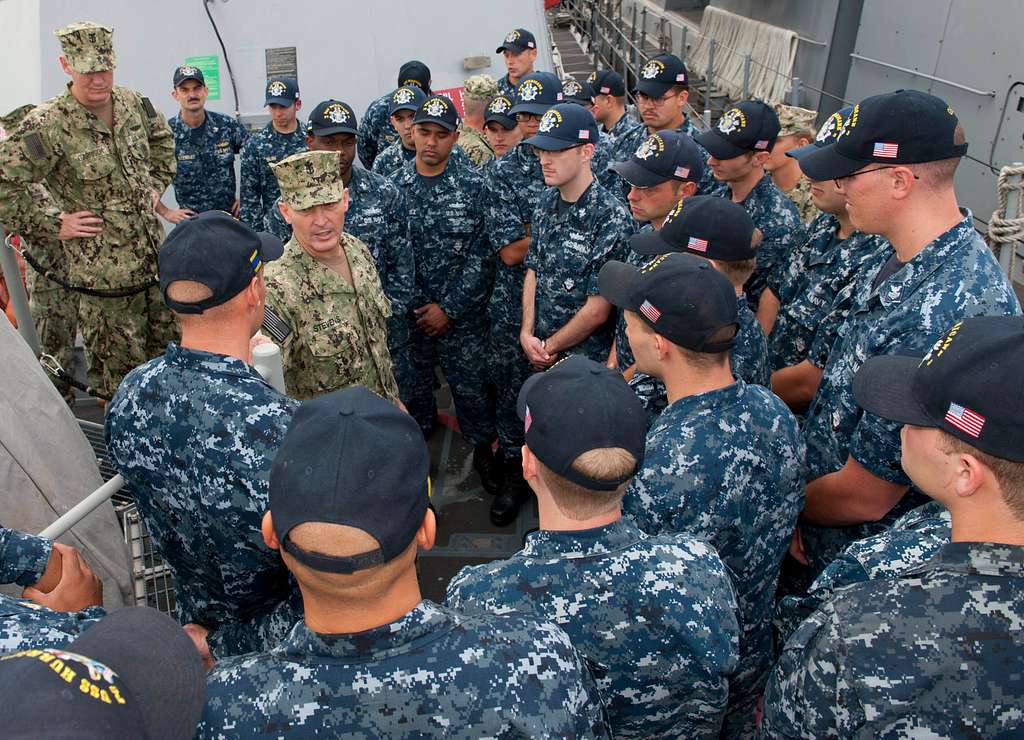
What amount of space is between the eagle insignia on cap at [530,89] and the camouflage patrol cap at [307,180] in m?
2.02

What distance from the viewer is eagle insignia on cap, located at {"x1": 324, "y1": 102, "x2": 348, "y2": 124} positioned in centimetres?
401

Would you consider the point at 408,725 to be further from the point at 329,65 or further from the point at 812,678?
the point at 329,65

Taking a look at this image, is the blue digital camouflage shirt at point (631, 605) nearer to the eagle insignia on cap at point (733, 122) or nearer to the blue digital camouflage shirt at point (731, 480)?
the blue digital camouflage shirt at point (731, 480)

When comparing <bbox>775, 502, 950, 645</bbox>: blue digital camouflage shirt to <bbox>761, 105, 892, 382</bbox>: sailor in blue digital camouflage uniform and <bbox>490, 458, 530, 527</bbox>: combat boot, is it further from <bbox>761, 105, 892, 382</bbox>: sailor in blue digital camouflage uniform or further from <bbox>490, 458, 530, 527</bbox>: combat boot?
<bbox>490, 458, 530, 527</bbox>: combat boot

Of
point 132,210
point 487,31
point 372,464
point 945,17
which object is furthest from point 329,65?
point 372,464

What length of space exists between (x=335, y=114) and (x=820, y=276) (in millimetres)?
2660

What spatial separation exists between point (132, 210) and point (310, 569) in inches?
152

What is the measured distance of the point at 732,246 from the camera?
8.73 feet

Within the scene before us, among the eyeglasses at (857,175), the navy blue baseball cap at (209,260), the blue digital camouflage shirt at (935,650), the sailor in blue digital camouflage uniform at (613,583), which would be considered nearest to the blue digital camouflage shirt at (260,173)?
the navy blue baseball cap at (209,260)

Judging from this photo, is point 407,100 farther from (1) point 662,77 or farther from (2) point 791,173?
(2) point 791,173

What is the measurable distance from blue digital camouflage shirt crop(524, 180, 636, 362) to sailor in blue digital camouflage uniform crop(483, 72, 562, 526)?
1.30ft

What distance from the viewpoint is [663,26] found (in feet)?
44.4

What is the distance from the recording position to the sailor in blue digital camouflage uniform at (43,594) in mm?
1454

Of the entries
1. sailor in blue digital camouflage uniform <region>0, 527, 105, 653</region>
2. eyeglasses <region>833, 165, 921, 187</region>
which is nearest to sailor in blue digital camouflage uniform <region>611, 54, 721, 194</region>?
eyeglasses <region>833, 165, 921, 187</region>
